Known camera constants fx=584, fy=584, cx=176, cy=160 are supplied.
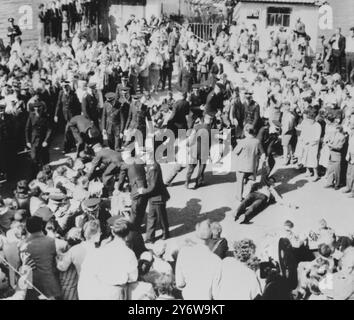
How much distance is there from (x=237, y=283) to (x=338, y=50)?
12.9 meters

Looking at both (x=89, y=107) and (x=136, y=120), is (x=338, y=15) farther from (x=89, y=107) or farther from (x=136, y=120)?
(x=89, y=107)

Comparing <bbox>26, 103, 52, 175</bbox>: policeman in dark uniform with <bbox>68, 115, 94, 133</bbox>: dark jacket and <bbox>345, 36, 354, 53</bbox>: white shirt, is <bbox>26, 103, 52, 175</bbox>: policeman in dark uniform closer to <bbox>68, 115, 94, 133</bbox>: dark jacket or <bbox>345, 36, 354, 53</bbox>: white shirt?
<bbox>68, 115, 94, 133</bbox>: dark jacket

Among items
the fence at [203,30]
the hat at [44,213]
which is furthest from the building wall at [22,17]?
the hat at [44,213]

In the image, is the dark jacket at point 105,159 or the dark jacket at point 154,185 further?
the dark jacket at point 105,159

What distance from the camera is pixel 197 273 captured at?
6.61 m

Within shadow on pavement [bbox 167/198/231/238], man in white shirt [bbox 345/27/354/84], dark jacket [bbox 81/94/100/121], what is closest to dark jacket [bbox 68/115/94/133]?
dark jacket [bbox 81/94/100/121]

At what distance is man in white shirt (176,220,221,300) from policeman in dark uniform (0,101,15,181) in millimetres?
5638

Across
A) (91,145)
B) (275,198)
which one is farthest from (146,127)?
(275,198)

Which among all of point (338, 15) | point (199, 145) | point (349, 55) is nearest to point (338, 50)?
point (349, 55)

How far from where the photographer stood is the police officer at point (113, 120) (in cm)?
1216

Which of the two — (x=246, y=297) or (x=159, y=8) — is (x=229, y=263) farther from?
(x=159, y=8)

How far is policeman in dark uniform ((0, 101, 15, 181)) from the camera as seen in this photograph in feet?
36.5

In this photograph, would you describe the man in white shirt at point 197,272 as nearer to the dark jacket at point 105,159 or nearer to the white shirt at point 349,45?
the dark jacket at point 105,159

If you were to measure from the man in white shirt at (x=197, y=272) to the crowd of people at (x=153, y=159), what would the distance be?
14mm
